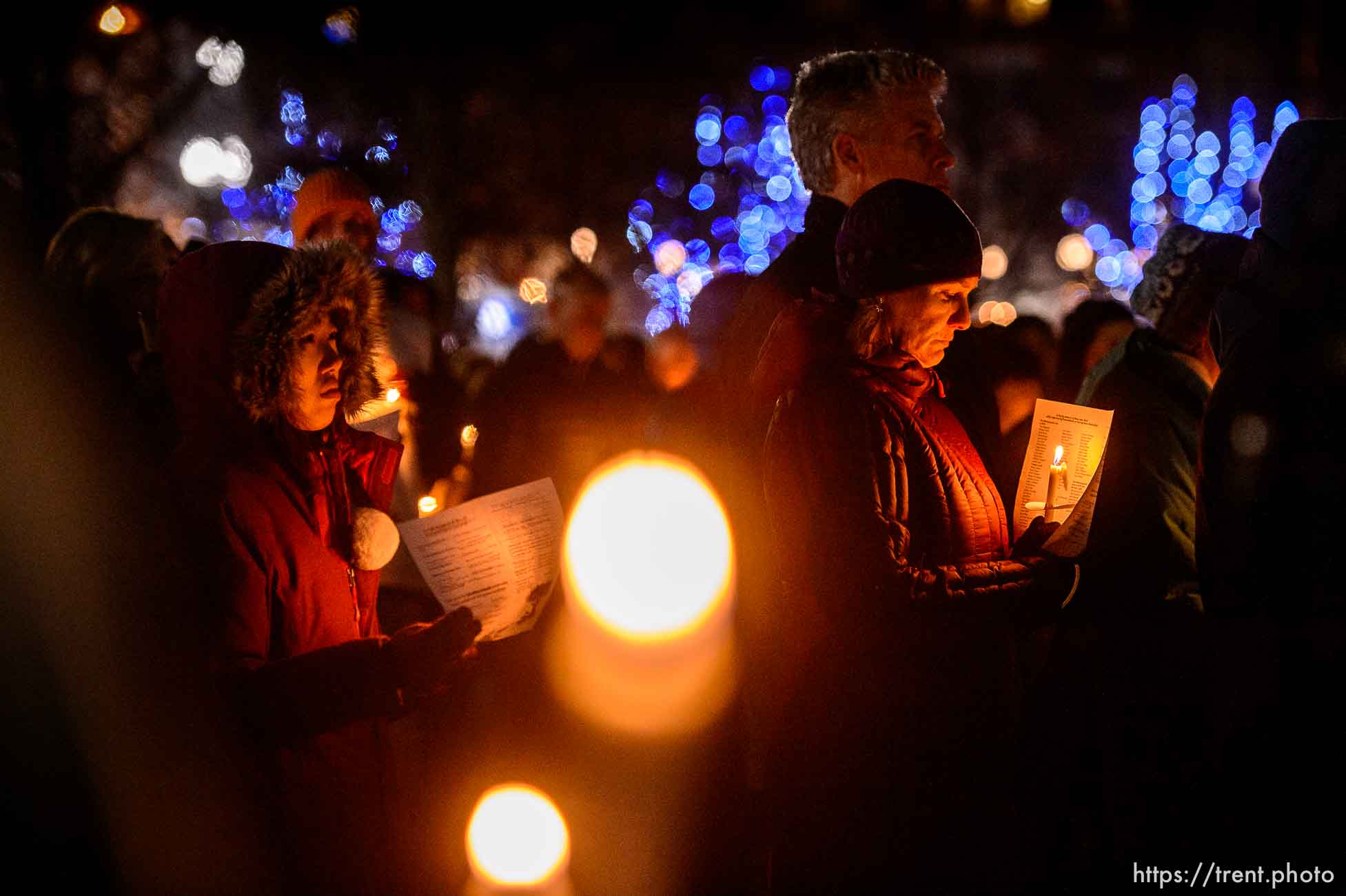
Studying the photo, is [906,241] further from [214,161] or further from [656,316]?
[656,316]

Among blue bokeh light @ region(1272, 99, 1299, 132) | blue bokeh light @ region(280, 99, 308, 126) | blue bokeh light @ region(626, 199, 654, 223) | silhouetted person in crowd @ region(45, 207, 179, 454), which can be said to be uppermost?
blue bokeh light @ region(1272, 99, 1299, 132)

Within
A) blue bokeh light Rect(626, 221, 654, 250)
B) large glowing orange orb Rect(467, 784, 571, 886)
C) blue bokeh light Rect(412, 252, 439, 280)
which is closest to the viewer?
large glowing orange orb Rect(467, 784, 571, 886)

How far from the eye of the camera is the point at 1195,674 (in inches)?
141

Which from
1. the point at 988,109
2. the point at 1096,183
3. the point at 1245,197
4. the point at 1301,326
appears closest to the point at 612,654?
the point at 1301,326

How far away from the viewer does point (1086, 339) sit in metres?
5.62

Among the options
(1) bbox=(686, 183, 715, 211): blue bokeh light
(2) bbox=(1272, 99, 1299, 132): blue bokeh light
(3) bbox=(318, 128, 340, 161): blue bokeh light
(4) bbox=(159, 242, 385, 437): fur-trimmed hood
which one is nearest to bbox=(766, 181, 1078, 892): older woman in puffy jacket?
(4) bbox=(159, 242, 385, 437): fur-trimmed hood

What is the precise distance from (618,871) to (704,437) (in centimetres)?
198

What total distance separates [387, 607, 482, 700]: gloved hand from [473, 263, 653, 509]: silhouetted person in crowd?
2359 mm

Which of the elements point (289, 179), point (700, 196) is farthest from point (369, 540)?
point (700, 196)

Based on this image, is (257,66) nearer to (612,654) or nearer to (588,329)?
(588,329)

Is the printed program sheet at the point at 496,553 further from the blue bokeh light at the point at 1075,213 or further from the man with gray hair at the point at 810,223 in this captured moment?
the blue bokeh light at the point at 1075,213

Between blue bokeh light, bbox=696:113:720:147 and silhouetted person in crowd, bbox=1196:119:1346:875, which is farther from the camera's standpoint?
blue bokeh light, bbox=696:113:720:147

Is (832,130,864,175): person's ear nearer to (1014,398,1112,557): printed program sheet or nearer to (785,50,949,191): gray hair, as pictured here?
(785,50,949,191): gray hair

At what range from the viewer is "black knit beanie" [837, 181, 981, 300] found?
104 inches
